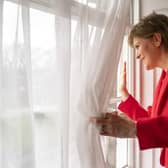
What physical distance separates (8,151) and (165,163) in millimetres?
801

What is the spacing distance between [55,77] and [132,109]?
62 cm

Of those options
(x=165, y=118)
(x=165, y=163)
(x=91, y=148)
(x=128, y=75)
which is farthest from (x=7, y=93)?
(x=128, y=75)

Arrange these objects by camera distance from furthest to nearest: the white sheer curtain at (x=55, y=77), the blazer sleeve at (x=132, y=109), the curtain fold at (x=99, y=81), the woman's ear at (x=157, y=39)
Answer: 1. the blazer sleeve at (x=132, y=109)
2. the woman's ear at (x=157, y=39)
3. the curtain fold at (x=99, y=81)
4. the white sheer curtain at (x=55, y=77)

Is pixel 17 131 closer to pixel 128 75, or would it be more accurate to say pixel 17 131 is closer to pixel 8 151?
pixel 8 151

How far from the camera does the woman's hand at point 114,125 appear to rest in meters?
1.21

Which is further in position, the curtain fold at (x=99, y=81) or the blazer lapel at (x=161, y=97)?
the blazer lapel at (x=161, y=97)

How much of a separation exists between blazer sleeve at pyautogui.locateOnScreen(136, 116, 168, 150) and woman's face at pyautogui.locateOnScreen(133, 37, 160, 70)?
0.26 meters

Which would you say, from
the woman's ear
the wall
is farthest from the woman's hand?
the wall

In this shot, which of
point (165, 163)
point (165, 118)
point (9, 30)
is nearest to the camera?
point (9, 30)

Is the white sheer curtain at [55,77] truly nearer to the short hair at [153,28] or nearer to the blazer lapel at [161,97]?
the short hair at [153,28]

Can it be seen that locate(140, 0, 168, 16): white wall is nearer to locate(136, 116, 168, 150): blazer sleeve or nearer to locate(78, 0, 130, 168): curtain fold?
locate(78, 0, 130, 168): curtain fold

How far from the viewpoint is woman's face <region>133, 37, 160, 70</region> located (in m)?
1.37

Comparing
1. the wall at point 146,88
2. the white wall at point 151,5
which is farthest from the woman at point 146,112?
the white wall at point 151,5

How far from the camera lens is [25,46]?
1001 millimetres
